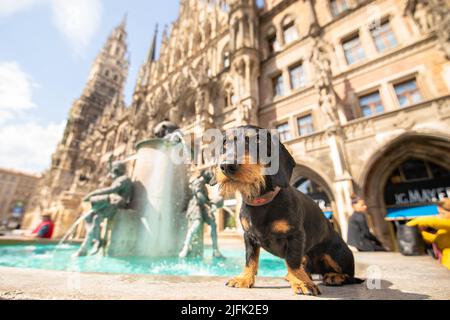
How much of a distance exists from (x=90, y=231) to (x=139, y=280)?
431 centimetres

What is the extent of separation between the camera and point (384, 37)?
11195mm

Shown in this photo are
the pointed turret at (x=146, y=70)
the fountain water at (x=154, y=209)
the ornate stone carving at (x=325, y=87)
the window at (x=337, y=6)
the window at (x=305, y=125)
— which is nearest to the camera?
the fountain water at (x=154, y=209)

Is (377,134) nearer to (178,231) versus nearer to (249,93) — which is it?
(249,93)

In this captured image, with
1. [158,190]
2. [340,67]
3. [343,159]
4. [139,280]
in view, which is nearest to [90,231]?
[158,190]

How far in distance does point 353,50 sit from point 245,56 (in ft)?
22.1

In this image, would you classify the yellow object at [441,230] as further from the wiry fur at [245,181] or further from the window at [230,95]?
the window at [230,95]

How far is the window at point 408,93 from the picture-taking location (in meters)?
9.38

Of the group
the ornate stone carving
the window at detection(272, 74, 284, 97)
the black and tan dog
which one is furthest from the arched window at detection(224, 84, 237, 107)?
the black and tan dog

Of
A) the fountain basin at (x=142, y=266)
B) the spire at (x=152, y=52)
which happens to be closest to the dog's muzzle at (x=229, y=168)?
the fountain basin at (x=142, y=266)

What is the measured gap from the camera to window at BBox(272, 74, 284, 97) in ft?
47.6

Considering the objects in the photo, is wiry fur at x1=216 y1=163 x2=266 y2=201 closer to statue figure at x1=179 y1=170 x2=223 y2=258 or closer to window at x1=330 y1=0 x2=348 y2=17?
statue figure at x1=179 y1=170 x2=223 y2=258

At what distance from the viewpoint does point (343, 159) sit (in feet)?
31.6

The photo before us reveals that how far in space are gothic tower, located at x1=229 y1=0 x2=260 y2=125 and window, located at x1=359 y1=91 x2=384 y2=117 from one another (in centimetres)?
604
